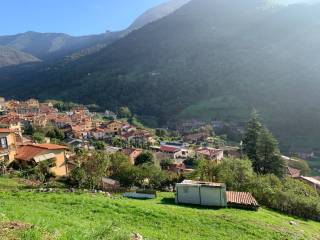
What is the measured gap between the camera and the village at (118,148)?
25.0 m

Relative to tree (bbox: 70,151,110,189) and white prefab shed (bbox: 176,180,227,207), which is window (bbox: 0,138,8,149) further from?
white prefab shed (bbox: 176,180,227,207)

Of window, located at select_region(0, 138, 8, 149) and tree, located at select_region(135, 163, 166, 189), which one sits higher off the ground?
window, located at select_region(0, 138, 8, 149)

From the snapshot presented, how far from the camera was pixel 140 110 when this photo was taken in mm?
164375

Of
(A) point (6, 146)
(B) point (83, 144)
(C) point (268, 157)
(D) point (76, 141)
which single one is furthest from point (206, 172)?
(D) point (76, 141)

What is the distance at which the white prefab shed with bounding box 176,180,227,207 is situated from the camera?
2430 cm

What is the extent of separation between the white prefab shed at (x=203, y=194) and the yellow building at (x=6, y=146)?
19.4m

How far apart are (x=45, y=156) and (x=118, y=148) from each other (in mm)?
38166

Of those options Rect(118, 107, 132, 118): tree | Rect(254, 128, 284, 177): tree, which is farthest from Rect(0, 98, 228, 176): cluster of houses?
Rect(118, 107, 132, 118): tree

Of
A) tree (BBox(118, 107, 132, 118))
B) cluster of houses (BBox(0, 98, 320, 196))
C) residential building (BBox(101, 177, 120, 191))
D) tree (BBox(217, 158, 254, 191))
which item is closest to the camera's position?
residential building (BBox(101, 177, 120, 191))

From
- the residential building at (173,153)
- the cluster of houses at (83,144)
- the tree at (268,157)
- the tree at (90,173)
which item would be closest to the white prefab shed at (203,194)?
the tree at (90,173)

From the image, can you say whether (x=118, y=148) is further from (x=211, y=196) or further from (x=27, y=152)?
(x=211, y=196)

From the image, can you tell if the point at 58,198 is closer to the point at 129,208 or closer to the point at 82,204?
the point at 82,204

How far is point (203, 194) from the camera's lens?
24469mm

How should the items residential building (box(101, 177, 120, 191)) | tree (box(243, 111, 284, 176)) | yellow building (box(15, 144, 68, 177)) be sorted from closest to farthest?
residential building (box(101, 177, 120, 191)) → yellow building (box(15, 144, 68, 177)) → tree (box(243, 111, 284, 176))
